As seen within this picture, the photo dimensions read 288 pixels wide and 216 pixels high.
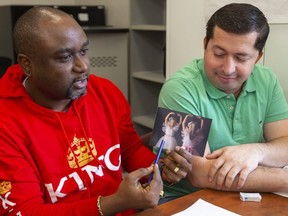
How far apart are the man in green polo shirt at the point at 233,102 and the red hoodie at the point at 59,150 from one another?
8.7 inches

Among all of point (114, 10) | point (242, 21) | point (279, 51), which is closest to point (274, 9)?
point (279, 51)

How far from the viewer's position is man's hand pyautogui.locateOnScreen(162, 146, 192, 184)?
1.20 m

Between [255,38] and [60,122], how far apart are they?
2.45 ft

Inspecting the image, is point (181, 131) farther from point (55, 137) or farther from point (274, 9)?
point (274, 9)

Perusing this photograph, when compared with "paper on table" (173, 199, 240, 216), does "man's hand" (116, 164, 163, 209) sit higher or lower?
higher

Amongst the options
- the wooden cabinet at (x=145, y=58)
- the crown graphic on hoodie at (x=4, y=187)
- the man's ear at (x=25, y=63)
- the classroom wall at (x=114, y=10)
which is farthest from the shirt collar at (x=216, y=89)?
the classroom wall at (x=114, y=10)

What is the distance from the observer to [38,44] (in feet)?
3.78

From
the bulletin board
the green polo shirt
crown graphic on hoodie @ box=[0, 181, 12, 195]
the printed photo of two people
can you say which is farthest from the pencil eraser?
the bulletin board

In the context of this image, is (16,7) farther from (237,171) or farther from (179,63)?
(237,171)

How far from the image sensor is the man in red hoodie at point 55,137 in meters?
1.10

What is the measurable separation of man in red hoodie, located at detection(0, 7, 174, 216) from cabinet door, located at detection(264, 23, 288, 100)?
1.03 meters

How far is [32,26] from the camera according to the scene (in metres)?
1.16

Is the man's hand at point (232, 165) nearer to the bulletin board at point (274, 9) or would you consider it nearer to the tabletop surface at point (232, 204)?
the tabletop surface at point (232, 204)

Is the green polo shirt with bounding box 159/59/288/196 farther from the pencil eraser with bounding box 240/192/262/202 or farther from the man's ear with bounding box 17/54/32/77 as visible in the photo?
the man's ear with bounding box 17/54/32/77
